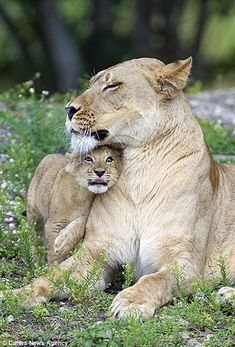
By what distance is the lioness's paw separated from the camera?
6176 millimetres

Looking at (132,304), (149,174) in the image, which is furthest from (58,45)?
(132,304)

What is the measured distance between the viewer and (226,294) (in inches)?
256

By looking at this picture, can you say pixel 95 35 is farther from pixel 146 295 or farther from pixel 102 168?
pixel 146 295

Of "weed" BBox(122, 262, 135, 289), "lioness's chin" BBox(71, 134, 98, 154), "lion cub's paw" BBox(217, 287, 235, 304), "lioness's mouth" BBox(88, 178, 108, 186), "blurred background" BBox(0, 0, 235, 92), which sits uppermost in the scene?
"lioness's chin" BBox(71, 134, 98, 154)

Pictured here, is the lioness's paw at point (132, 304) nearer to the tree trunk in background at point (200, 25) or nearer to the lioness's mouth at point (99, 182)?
the lioness's mouth at point (99, 182)

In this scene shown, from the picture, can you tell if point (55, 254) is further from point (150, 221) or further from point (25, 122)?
point (25, 122)

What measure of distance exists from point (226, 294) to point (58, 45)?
40.3ft

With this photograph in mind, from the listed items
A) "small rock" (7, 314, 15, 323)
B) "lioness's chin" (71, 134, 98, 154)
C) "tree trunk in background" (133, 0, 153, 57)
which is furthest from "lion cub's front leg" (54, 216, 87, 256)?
"tree trunk in background" (133, 0, 153, 57)

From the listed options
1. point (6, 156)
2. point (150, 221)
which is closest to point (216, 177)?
point (150, 221)

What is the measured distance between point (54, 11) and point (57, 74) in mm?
951

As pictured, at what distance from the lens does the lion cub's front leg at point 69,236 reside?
7.07m

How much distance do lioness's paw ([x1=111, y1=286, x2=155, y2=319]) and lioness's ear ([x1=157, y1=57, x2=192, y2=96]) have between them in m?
1.20

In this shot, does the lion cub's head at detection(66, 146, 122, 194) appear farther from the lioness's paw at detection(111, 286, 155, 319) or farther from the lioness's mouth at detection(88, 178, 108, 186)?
the lioness's paw at detection(111, 286, 155, 319)

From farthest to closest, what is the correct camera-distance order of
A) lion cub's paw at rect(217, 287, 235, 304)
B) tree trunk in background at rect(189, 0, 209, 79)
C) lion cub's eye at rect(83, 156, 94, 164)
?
1. tree trunk in background at rect(189, 0, 209, 79)
2. lion cub's eye at rect(83, 156, 94, 164)
3. lion cub's paw at rect(217, 287, 235, 304)
